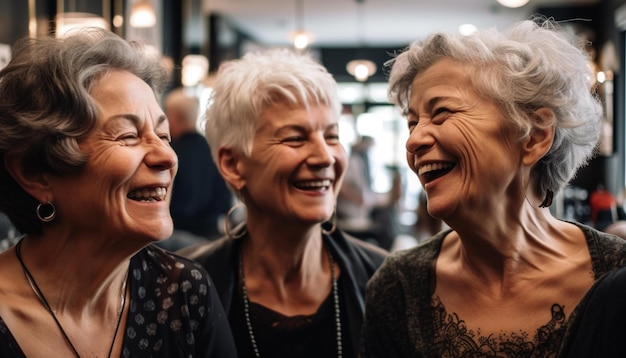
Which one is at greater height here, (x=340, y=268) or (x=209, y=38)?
(x=209, y=38)

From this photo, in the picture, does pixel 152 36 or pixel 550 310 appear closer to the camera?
pixel 550 310

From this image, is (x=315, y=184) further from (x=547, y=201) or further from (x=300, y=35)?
(x=300, y=35)

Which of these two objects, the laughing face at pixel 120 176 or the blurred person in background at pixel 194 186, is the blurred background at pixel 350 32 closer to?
the laughing face at pixel 120 176

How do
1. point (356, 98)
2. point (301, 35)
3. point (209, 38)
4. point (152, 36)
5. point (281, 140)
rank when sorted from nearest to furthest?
point (281, 140) < point (152, 36) < point (301, 35) < point (209, 38) < point (356, 98)

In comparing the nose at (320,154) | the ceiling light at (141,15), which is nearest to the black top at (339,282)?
the nose at (320,154)

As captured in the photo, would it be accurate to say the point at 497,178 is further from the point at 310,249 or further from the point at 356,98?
the point at 356,98

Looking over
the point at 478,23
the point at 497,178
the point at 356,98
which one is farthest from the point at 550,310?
the point at 356,98

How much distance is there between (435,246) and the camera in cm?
221

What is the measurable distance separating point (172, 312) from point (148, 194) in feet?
1.08

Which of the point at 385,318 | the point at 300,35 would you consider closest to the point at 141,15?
the point at 300,35

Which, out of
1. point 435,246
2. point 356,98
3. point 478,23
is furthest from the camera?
point 356,98

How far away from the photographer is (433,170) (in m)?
1.98

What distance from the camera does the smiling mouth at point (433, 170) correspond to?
196 centimetres

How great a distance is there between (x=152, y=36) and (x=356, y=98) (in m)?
9.69
